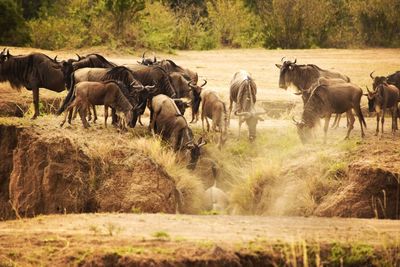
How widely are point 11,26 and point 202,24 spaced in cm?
893

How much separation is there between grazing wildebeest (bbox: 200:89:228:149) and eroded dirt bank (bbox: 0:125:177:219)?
267 centimetres

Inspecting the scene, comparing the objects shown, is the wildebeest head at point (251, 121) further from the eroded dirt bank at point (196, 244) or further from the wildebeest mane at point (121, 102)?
the eroded dirt bank at point (196, 244)

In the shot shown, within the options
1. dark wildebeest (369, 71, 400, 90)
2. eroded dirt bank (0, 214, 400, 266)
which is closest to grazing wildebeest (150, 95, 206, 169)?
dark wildebeest (369, 71, 400, 90)

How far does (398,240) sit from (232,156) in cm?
880

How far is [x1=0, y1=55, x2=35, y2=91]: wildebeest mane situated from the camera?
2567cm

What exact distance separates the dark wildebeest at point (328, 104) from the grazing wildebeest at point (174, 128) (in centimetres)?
228

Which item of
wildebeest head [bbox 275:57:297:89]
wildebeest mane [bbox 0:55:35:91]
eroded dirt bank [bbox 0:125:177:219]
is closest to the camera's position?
eroded dirt bank [bbox 0:125:177:219]

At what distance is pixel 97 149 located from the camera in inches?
910

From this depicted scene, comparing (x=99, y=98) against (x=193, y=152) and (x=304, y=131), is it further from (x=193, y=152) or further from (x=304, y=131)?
(x=304, y=131)

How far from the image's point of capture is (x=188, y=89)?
89.5 feet

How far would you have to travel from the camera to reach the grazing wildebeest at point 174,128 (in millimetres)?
24281

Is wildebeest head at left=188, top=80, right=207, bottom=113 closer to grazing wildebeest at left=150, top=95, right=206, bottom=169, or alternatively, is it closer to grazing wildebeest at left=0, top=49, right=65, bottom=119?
grazing wildebeest at left=150, top=95, right=206, bottom=169

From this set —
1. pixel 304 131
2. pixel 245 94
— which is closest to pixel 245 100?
pixel 245 94

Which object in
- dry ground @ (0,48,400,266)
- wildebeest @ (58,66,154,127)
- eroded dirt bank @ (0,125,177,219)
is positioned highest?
wildebeest @ (58,66,154,127)
